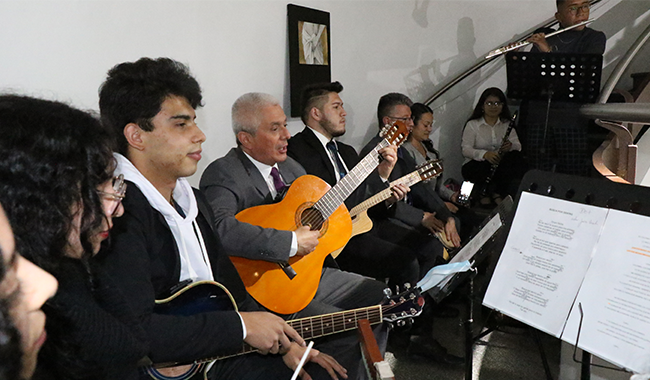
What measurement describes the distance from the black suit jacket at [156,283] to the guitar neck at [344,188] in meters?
0.88

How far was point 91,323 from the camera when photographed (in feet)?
3.39

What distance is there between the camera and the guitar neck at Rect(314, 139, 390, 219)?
7.55 feet

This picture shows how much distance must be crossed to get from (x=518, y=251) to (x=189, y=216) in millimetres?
964

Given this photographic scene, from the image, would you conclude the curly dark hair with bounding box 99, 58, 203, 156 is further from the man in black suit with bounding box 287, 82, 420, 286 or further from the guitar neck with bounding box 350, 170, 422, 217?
the guitar neck with bounding box 350, 170, 422, 217

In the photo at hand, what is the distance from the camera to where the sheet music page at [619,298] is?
1114mm

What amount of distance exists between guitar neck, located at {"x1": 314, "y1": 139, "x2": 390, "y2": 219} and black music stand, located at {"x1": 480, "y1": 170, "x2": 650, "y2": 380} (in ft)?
3.23

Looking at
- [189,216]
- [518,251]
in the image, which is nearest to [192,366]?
[189,216]

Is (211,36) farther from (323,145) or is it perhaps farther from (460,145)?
(460,145)

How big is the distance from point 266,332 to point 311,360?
0.27 m

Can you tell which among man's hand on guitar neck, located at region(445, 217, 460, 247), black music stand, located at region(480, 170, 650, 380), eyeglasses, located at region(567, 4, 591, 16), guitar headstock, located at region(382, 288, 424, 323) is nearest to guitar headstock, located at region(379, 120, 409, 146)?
man's hand on guitar neck, located at region(445, 217, 460, 247)

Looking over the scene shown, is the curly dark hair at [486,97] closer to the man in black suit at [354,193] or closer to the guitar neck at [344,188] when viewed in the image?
the man in black suit at [354,193]

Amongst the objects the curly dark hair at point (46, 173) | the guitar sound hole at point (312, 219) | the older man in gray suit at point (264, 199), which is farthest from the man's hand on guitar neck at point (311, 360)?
the curly dark hair at point (46, 173)

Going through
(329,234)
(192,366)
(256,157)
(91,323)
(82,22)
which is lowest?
(192,366)

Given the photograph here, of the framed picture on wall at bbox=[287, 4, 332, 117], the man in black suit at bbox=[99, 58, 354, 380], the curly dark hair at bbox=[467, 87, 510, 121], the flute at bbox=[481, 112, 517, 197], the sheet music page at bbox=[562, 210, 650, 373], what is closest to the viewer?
the sheet music page at bbox=[562, 210, 650, 373]
